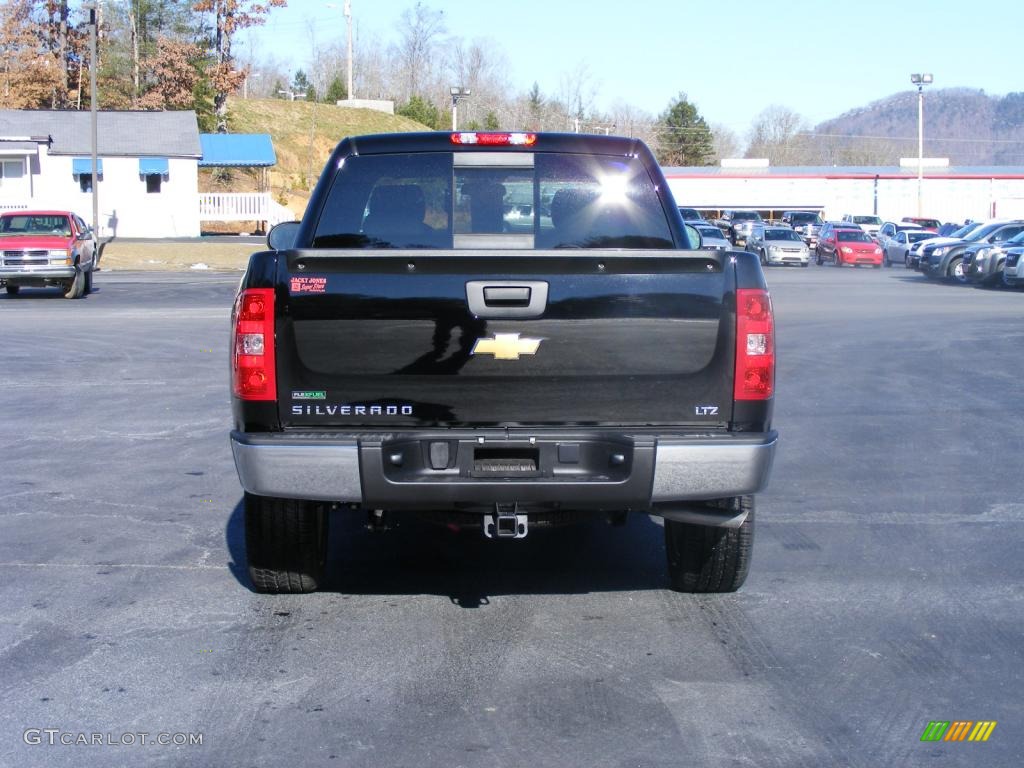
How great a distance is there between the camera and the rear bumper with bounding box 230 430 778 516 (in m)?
5.15

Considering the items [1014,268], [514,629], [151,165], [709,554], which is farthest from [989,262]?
[151,165]

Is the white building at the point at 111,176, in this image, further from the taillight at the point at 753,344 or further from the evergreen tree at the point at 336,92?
the taillight at the point at 753,344

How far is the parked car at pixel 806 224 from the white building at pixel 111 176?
29251 millimetres

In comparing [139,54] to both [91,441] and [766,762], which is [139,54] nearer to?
[91,441]

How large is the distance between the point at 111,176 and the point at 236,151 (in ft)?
30.2

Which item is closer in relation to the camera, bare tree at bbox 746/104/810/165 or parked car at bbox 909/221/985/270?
parked car at bbox 909/221/985/270

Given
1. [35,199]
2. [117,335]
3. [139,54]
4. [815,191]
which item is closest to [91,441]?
[117,335]

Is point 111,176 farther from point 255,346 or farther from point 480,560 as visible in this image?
point 255,346

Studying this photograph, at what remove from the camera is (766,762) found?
13.8ft

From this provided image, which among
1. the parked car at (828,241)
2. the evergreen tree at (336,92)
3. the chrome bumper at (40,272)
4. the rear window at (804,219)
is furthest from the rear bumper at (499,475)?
the evergreen tree at (336,92)

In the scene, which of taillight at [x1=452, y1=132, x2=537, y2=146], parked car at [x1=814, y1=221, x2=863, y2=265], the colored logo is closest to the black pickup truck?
the colored logo

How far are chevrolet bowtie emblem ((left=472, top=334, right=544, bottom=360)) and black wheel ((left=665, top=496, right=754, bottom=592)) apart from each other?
1260mm

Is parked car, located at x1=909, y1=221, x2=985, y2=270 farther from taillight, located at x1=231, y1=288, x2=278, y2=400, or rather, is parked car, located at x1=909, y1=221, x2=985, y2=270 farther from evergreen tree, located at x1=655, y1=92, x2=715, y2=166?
evergreen tree, located at x1=655, y1=92, x2=715, y2=166

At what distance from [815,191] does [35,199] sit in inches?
2093
